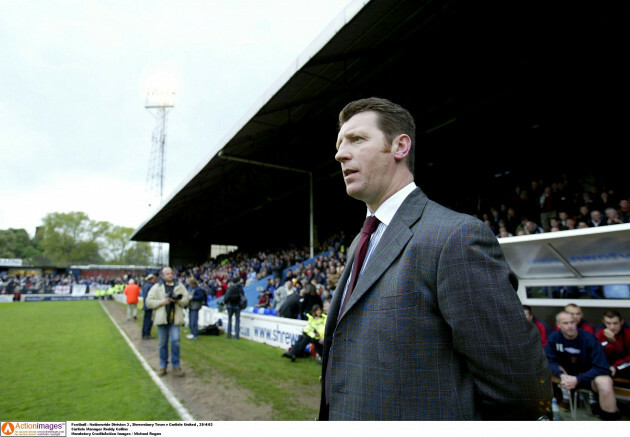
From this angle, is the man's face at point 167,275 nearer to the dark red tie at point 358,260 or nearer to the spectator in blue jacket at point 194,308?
the spectator in blue jacket at point 194,308

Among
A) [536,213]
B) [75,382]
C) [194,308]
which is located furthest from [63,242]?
[536,213]

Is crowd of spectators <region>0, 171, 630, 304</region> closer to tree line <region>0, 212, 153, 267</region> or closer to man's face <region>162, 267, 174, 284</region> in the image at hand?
man's face <region>162, 267, 174, 284</region>

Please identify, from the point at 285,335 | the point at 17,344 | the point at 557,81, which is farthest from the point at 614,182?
the point at 17,344

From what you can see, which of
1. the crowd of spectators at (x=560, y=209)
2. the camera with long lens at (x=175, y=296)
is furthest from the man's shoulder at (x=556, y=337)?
the camera with long lens at (x=175, y=296)

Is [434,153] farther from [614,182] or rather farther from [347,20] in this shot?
[347,20]

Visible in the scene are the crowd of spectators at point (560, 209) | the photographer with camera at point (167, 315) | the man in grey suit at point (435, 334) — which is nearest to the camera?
the man in grey suit at point (435, 334)

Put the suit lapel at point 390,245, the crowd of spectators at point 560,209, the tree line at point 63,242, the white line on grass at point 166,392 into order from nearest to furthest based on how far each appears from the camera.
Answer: the suit lapel at point 390,245 → the white line on grass at point 166,392 → the crowd of spectators at point 560,209 → the tree line at point 63,242

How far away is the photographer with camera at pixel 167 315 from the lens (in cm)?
704

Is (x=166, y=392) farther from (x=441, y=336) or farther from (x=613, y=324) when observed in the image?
(x=613, y=324)

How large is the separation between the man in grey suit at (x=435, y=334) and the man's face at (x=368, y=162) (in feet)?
0.53

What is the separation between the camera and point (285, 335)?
10.2 meters

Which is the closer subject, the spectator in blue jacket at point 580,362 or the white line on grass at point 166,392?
the spectator in blue jacket at point 580,362

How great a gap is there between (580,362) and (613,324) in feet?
2.61

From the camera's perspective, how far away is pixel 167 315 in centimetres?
711
